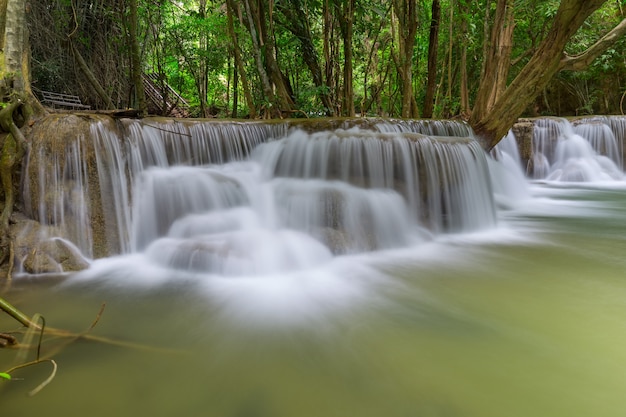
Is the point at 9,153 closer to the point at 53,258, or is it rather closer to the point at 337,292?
the point at 53,258

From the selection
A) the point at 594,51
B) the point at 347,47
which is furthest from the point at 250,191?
the point at 594,51

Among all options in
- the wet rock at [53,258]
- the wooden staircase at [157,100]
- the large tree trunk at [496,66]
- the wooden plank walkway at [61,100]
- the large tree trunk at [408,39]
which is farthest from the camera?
the wooden staircase at [157,100]

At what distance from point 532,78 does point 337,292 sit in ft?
18.1

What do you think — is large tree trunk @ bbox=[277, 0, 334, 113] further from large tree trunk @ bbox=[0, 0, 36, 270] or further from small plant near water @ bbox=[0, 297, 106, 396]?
small plant near water @ bbox=[0, 297, 106, 396]

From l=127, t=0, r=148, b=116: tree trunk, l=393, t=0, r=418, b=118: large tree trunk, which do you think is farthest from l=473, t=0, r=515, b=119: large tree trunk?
l=127, t=0, r=148, b=116: tree trunk

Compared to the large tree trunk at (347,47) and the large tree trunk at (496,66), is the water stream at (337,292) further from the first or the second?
the large tree trunk at (347,47)

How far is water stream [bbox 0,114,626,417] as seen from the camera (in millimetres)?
1924

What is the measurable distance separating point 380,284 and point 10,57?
4.90 metres

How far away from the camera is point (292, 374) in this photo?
2.10m

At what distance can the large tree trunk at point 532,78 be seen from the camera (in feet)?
18.5

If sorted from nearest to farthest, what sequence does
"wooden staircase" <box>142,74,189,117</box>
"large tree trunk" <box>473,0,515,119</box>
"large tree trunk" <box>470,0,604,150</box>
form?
"large tree trunk" <box>470,0,604,150</box>, "large tree trunk" <box>473,0,515,119</box>, "wooden staircase" <box>142,74,189,117</box>

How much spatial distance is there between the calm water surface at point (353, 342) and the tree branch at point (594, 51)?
3.50 metres

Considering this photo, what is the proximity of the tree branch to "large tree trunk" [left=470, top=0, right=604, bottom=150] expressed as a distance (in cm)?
12

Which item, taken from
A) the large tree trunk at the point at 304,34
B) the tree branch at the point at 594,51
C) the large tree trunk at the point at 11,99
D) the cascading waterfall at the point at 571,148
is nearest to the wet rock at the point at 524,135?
the cascading waterfall at the point at 571,148
